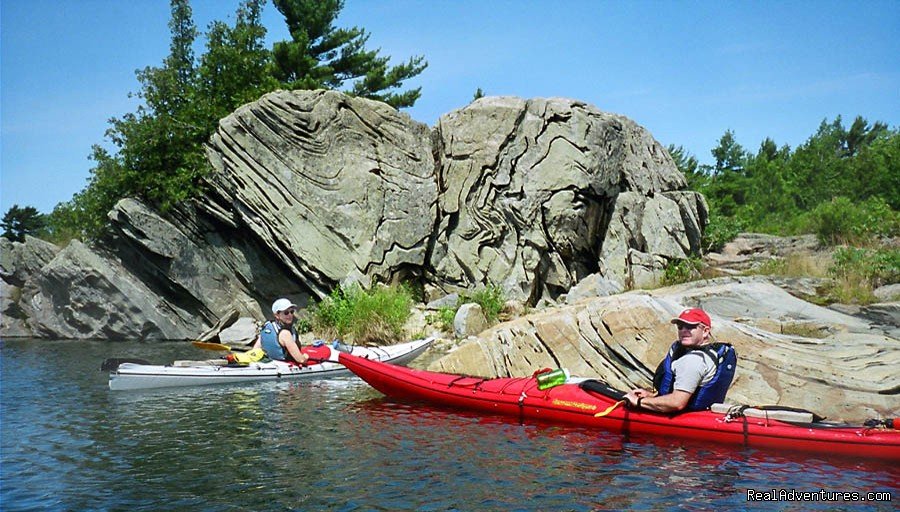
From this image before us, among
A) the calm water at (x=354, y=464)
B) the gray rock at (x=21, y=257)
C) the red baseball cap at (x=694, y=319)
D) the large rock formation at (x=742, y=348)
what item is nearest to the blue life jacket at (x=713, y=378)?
the red baseball cap at (x=694, y=319)

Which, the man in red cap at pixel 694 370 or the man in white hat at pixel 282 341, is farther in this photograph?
the man in white hat at pixel 282 341

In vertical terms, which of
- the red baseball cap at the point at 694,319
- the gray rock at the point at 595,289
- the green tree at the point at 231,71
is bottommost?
the red baseball cap at the point at 694,319

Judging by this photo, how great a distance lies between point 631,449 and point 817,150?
44.1 m

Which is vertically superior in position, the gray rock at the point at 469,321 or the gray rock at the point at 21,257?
the gray rock at the point at 21,257

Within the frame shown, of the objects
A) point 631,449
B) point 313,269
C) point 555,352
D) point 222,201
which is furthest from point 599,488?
point 222,201

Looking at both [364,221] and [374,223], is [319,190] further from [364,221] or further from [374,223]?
[374,223]

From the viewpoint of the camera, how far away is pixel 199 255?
63.9 ft

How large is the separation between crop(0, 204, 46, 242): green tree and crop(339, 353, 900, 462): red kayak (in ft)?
91.9

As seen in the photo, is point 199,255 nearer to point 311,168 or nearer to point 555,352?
point 311,168

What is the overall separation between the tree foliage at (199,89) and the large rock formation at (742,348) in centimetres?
1192

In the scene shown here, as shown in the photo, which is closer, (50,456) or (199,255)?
(50,456)

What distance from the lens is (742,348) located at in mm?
9125

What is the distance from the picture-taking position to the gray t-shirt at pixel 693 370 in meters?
7.52

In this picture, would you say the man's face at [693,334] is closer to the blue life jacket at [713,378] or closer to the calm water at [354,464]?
the blue life jacket at [713,378]
